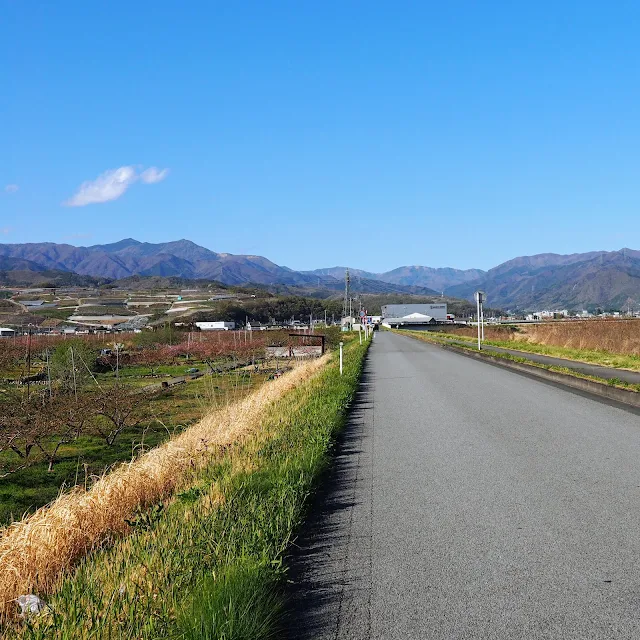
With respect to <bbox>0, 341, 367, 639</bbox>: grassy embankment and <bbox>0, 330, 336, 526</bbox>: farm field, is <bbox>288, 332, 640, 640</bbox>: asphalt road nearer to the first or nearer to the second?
<bbox>0, 341, 367, 639</bbox>: grassy embankment

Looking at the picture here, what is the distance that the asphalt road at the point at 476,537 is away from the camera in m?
4.19

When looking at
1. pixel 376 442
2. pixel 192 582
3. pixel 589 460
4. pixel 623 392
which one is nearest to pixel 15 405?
pixel 376 442

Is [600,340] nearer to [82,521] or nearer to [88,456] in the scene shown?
[88,456]

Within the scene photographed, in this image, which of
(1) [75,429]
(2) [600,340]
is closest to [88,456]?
(1) [75,429]

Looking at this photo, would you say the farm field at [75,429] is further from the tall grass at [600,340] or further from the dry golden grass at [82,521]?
the tall grass at [600,340]

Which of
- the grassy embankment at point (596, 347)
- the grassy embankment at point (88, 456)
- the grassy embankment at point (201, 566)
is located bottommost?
the grassy embankment at point (88, 456)

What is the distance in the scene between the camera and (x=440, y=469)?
855 cm

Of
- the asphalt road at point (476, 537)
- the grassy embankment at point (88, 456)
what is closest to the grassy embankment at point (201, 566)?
the asphalt road at point (476, 537)

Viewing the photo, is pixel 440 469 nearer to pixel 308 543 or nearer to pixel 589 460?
pixel 589 460

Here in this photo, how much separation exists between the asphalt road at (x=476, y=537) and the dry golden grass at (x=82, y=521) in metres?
1.96

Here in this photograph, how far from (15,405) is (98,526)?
17970mm

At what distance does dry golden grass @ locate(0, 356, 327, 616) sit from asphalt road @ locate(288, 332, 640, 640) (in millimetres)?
1959

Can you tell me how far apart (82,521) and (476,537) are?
12.2 feet

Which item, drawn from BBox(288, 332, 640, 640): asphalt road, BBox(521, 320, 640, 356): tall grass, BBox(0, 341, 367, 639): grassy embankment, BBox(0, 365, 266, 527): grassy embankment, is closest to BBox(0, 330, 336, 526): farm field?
BBox(0, 365, 266, 527): grassy embankment
